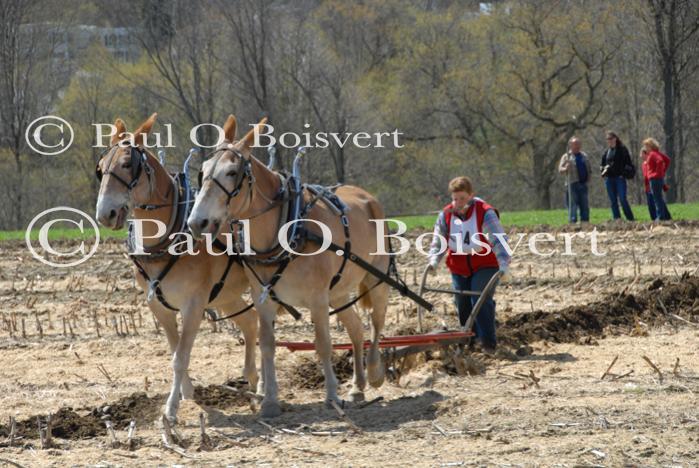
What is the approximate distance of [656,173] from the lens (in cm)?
2420

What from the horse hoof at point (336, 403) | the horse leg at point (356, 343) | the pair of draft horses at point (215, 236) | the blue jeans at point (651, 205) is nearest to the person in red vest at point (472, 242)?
the horse leg at point (356, 343)

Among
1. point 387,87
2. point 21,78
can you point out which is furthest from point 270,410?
point 387,87

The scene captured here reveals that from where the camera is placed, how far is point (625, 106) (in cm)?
4591

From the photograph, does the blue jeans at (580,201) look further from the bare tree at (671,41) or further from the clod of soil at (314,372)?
the clod of soil at (314,372)

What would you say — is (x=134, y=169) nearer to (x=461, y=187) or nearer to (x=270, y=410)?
(x=270, y=410)

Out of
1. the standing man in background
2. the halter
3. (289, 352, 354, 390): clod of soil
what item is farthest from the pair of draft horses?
the standing man in background

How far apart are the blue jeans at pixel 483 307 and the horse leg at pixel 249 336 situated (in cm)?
222

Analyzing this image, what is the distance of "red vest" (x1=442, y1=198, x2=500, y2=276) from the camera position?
11602 millimetres

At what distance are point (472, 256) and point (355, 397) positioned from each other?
2487 millimetres

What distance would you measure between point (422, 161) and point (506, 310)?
35.2 metres

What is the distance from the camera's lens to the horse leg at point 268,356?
9.34m

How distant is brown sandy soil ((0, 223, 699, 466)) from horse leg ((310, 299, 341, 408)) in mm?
166

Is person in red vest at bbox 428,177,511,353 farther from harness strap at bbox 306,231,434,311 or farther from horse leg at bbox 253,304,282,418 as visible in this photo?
horse leg at bbox 253,304,282,418

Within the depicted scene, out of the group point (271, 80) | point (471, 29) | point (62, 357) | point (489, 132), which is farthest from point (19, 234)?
point (471, 29)
